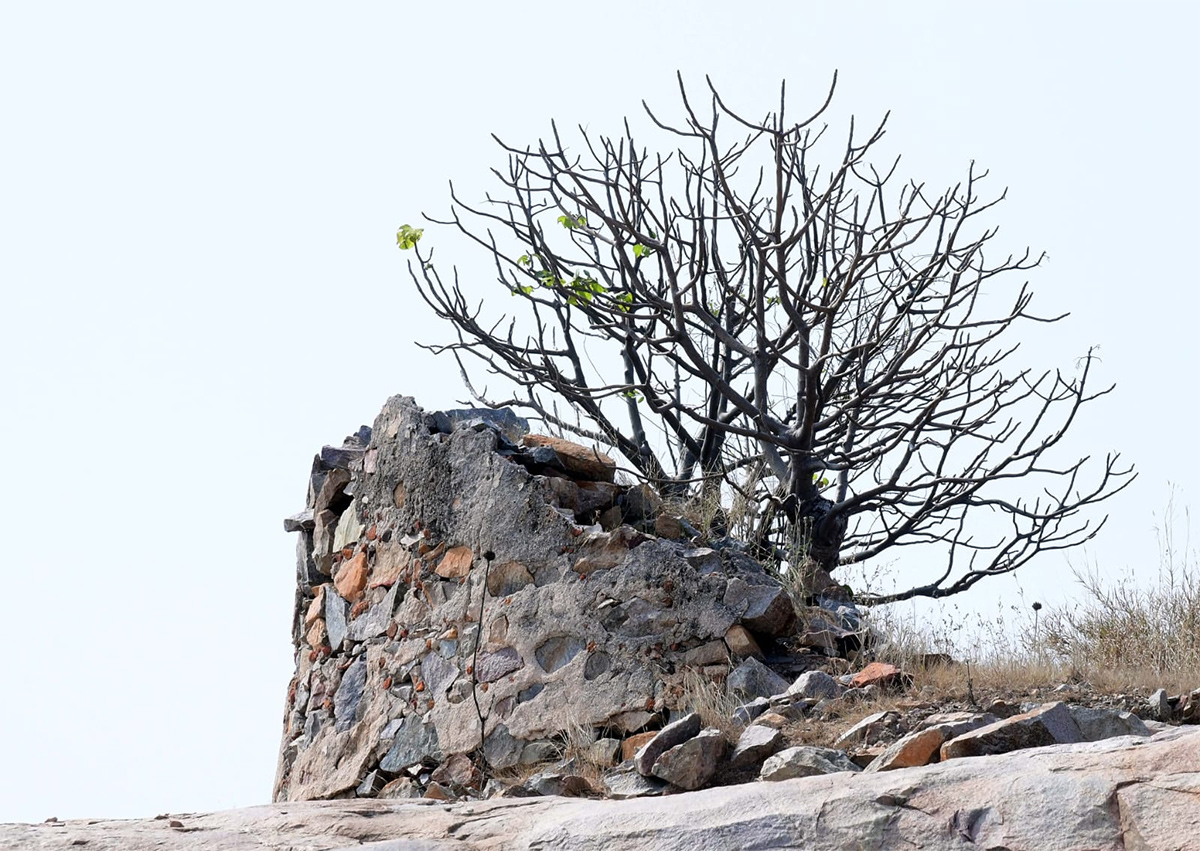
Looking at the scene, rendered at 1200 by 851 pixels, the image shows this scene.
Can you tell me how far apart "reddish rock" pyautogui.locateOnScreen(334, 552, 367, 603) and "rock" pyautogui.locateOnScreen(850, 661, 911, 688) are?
9.51ft

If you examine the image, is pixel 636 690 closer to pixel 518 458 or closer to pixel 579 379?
pixel 518 458

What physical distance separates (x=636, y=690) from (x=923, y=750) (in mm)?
1661

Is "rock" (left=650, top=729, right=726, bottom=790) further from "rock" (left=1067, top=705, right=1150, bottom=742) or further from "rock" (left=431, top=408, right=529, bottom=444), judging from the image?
"rock" (left=431, top=408, right=529, bottom=444)


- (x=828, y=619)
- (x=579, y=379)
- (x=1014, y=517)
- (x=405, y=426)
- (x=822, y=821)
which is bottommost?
(x=822, y=821)

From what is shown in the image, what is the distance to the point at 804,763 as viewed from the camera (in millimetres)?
3912

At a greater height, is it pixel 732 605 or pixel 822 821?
pixel 732 605

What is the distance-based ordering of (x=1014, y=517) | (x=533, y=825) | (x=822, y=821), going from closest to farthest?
(x=822, y=821) → (x=533, y=825) → (x=1014, y=517)

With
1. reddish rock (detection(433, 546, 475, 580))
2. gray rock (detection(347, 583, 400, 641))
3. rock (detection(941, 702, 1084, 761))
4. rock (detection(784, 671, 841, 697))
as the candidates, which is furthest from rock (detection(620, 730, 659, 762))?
gray rock (detection(347, 583, 400, 641))

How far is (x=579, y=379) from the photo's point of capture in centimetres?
888

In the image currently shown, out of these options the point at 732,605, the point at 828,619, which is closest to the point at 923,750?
the point at 732,605

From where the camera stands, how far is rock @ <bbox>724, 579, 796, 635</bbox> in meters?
5.33

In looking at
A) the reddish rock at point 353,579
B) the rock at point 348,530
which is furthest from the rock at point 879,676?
the rock at point 348,530

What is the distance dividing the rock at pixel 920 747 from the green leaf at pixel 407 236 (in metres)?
5.20

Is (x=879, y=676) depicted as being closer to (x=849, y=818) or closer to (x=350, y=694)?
(x=849, y=818)
